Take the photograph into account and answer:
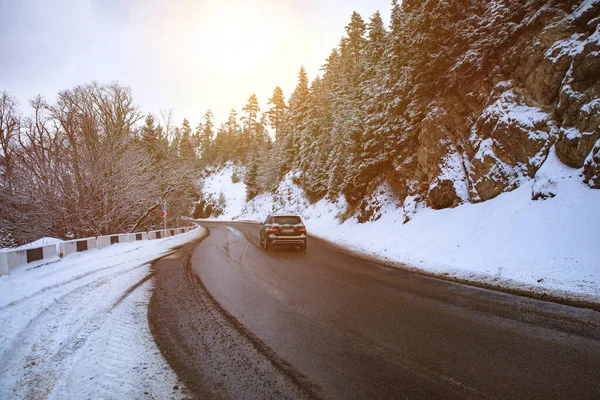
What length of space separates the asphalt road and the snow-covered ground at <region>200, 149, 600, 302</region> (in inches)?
72.7

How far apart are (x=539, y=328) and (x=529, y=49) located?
1256 cm

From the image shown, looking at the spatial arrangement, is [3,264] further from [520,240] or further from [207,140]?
[207,140]

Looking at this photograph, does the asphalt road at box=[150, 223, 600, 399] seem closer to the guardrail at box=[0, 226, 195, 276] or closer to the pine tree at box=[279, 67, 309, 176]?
the guardrail at box=[0, 226, 195, 276]

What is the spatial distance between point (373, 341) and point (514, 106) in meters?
12.9

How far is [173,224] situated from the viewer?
Result: 29.4 metres

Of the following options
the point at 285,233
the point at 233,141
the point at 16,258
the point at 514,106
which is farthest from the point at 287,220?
the point at 233,141

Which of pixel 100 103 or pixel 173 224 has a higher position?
pixel 100 103

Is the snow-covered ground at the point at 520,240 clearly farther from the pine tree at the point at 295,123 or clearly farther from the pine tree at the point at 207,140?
the pine tree at the point at 207,140

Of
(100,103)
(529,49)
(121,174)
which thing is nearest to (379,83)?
(529,49)

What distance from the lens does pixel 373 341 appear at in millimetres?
4141

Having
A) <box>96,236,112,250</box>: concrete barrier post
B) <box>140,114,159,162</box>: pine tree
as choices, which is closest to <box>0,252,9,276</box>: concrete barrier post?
<box>96,236,112,250</box>: concrete barrier post

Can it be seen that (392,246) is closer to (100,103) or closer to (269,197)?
(100,103)

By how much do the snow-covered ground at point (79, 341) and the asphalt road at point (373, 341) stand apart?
0.32 m

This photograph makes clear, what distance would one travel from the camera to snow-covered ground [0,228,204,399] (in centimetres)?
308
